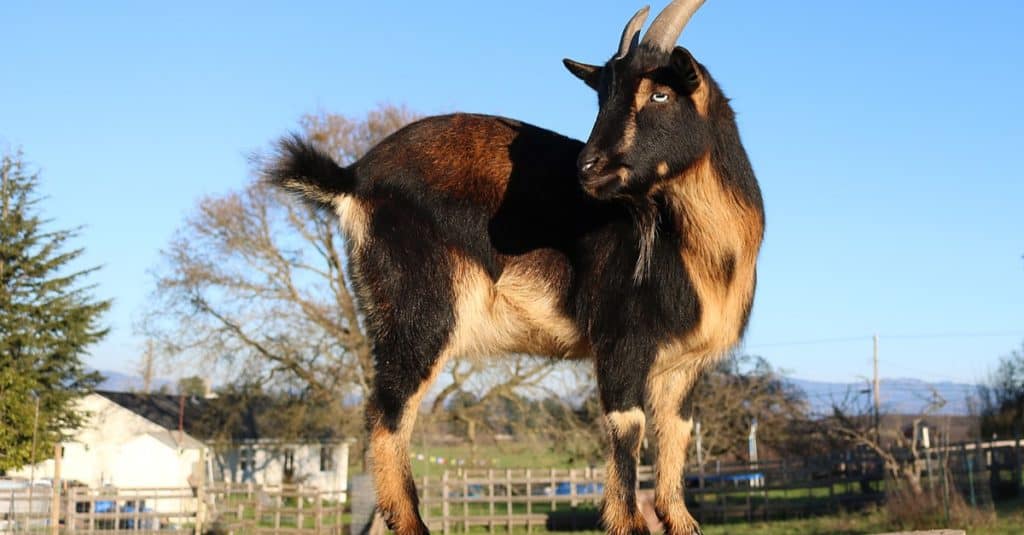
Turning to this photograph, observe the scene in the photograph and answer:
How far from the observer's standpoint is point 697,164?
18.7ft

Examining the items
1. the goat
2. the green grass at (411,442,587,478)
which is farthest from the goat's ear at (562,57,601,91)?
the green grass at (411,442,587,478)

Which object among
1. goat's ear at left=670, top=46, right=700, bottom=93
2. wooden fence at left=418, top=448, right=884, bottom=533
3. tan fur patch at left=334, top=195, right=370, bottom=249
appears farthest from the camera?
wooden fence at left=418, top=448, right=884, bottom=533

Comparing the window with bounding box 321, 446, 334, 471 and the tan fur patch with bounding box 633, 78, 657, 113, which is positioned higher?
the tan fur patch with bounding box 633, 78, 657, 113

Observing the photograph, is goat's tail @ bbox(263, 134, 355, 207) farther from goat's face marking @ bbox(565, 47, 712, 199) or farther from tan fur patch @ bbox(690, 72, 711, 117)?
tan fur patch @ bbox(690, 72, 711, 117)

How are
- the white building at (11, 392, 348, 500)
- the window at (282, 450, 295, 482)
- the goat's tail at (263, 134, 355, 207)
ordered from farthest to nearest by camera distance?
the window at (282, 450, 295, 482) < the white building at (11, 392, 348, 500) < the goat's tail at (263, 134, 355, 207)

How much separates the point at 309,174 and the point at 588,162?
2043mm

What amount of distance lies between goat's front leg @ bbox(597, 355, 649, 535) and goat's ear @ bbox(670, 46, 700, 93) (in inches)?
62.9

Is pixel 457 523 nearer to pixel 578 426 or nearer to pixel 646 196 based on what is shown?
pixel 578 426

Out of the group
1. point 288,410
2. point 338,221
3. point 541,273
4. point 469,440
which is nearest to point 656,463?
point 541,273

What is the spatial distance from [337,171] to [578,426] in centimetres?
3770

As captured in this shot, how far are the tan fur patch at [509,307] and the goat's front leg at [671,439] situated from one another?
1.84 ft

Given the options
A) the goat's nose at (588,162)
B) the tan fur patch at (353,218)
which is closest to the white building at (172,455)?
the tan fur patch at (353,218)

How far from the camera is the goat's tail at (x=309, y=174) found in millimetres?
6473

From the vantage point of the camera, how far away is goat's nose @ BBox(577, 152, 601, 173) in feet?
17.6
